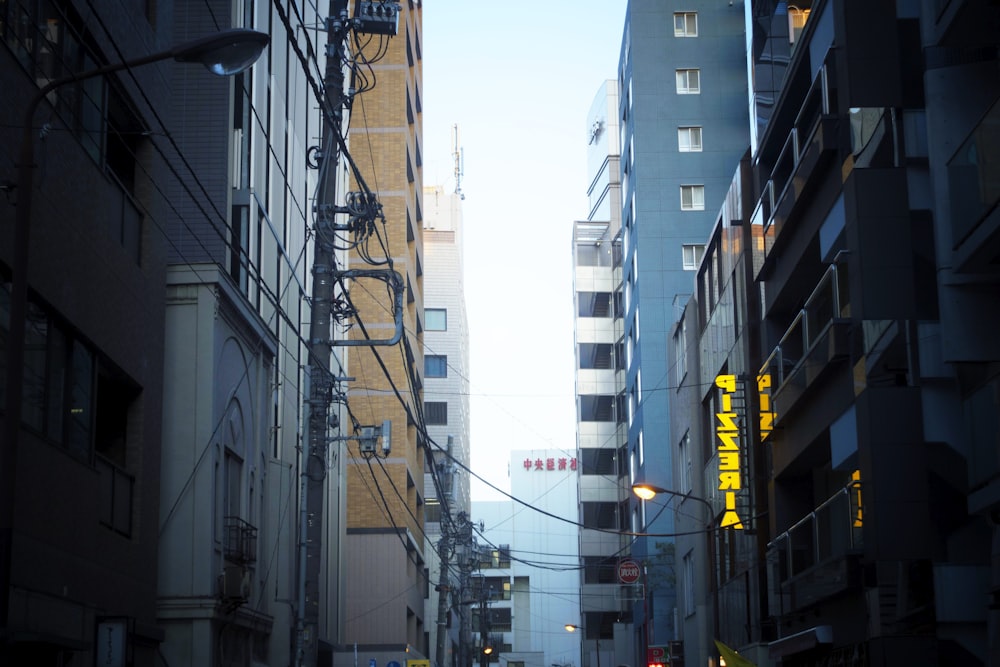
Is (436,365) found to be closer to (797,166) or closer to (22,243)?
(797,166)

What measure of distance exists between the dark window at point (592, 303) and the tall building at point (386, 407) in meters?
20.0

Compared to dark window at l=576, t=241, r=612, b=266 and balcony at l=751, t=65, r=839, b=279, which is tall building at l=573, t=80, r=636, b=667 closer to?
dark window at l=576, t=241, r=612, b=266

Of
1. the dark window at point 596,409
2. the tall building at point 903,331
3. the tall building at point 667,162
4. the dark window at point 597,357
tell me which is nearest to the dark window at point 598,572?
the dark window at point 596,409

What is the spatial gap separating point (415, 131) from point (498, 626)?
59.6 m

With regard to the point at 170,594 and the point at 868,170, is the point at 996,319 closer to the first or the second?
the point at 868,170

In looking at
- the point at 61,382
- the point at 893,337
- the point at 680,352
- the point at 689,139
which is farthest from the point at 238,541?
the point at 689,139

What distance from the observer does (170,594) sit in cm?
2423

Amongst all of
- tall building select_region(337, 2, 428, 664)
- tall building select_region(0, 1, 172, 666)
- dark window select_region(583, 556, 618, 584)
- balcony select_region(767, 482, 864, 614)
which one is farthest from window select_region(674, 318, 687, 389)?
dark window select_region(583, 556, 618, 584)

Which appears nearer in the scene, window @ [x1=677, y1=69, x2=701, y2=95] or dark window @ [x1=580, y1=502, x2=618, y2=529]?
window @ [x1=677, y1=69, x2=701, y2=95]

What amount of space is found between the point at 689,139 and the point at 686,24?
Answer: 652 centimetres

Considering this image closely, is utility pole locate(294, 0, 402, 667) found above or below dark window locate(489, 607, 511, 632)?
above

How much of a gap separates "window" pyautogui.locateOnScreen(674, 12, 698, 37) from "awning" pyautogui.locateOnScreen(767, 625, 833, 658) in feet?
152

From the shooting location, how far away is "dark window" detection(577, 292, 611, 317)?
8756 centimetres

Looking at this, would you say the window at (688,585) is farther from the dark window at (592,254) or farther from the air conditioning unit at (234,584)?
the dark window at (592,254)
